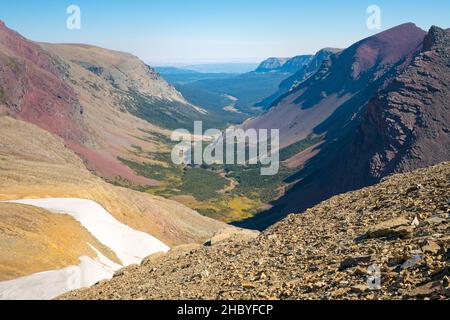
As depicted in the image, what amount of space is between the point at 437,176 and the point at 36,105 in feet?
452

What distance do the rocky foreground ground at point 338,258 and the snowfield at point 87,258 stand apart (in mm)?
12958

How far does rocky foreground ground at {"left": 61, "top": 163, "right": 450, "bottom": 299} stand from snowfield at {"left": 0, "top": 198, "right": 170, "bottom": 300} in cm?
1296

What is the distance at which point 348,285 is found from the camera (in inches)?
479

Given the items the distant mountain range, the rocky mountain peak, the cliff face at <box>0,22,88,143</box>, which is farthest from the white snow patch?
the rocky mountain peak

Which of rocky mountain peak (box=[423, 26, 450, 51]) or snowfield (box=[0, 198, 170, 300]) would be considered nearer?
snowfield (box=[0, 198, 170, 300])

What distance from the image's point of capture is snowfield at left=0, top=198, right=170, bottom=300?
33.2 metres

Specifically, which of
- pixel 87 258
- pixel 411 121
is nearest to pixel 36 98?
pixel 411 121

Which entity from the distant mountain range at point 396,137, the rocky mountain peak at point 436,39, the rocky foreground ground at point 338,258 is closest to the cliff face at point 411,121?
the distant mountain range at point 396,137

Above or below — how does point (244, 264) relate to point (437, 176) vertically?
below

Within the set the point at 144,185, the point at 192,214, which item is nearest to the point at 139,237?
the point at 192,214

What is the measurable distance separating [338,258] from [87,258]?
1361 inches

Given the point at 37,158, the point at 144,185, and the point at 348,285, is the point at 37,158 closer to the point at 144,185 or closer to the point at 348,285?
the point at 144,185

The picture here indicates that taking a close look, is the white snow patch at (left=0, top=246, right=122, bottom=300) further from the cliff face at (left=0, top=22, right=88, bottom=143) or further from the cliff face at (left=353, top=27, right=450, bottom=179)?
the cliff face at (left=0, top=22, right=88, bottom=143)

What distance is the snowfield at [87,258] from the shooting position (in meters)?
33.2
